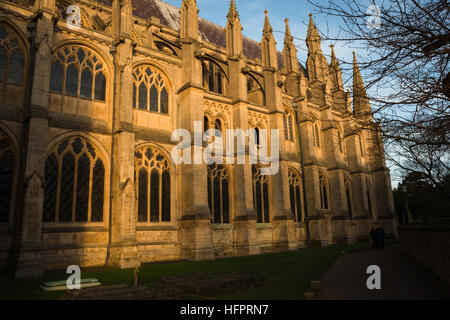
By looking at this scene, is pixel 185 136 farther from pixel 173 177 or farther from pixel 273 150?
pixel 273 150

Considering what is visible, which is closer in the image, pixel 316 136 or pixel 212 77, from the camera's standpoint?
pixel 212 77

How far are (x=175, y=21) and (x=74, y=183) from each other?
2003cm

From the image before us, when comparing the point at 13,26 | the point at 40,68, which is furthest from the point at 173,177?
the point at 13,26

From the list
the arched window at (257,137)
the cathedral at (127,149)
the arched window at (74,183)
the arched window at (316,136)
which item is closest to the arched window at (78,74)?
the cathedral at (127,149)

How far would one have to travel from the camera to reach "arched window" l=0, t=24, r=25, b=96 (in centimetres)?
1405

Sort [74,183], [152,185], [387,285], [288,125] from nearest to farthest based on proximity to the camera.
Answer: [387,285] → [74,183] → [152,185] → [288,125]

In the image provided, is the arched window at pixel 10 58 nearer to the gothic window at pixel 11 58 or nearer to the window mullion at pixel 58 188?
the gothic window at pixel 11 58

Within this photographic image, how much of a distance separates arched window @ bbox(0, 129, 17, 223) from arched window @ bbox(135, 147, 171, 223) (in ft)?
18.3

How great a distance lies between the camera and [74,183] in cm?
1490

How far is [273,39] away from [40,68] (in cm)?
1776

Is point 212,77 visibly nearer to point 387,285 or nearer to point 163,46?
point 163,46

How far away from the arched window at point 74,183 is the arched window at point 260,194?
10.8 m

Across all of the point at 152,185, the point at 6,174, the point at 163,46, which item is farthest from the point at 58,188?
the point at 163,46

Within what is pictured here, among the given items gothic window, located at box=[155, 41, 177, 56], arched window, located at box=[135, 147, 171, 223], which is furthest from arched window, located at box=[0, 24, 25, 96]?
gothic window, located at box=[155, 41, 177, 56]
